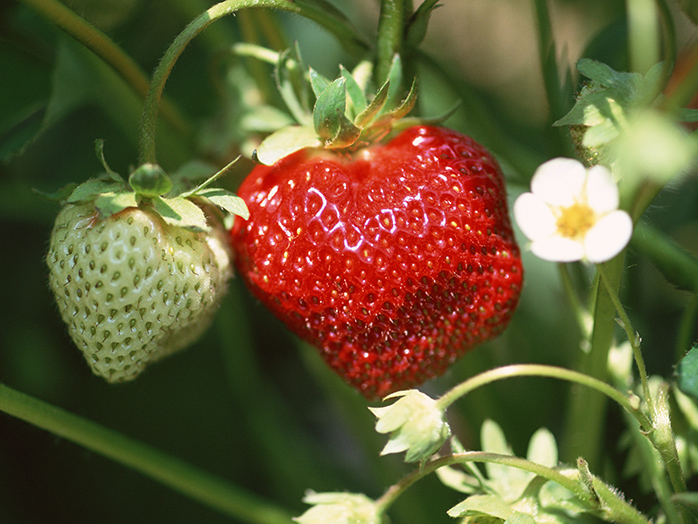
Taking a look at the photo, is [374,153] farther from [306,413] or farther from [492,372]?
[306,413]

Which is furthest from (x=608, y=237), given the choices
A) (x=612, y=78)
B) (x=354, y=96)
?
(x=354, y=96)

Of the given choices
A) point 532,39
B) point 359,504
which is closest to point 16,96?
point 359,504

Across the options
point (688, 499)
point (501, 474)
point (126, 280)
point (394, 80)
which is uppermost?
point (394, 80)

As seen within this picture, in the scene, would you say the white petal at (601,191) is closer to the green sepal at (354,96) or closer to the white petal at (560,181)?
the white petal at (560,181)

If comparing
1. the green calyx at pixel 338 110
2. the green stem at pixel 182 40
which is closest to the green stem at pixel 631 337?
the green calyx at pixel 338 110

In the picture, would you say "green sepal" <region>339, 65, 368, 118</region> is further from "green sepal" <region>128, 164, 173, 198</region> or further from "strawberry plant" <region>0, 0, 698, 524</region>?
"green sepal" <region>128, 164, 173, 198</region>

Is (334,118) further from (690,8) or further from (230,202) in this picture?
(690,8)

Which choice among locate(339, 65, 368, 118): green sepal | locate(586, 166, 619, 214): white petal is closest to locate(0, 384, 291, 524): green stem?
locate(339, 65, 368, 118): green sepal
